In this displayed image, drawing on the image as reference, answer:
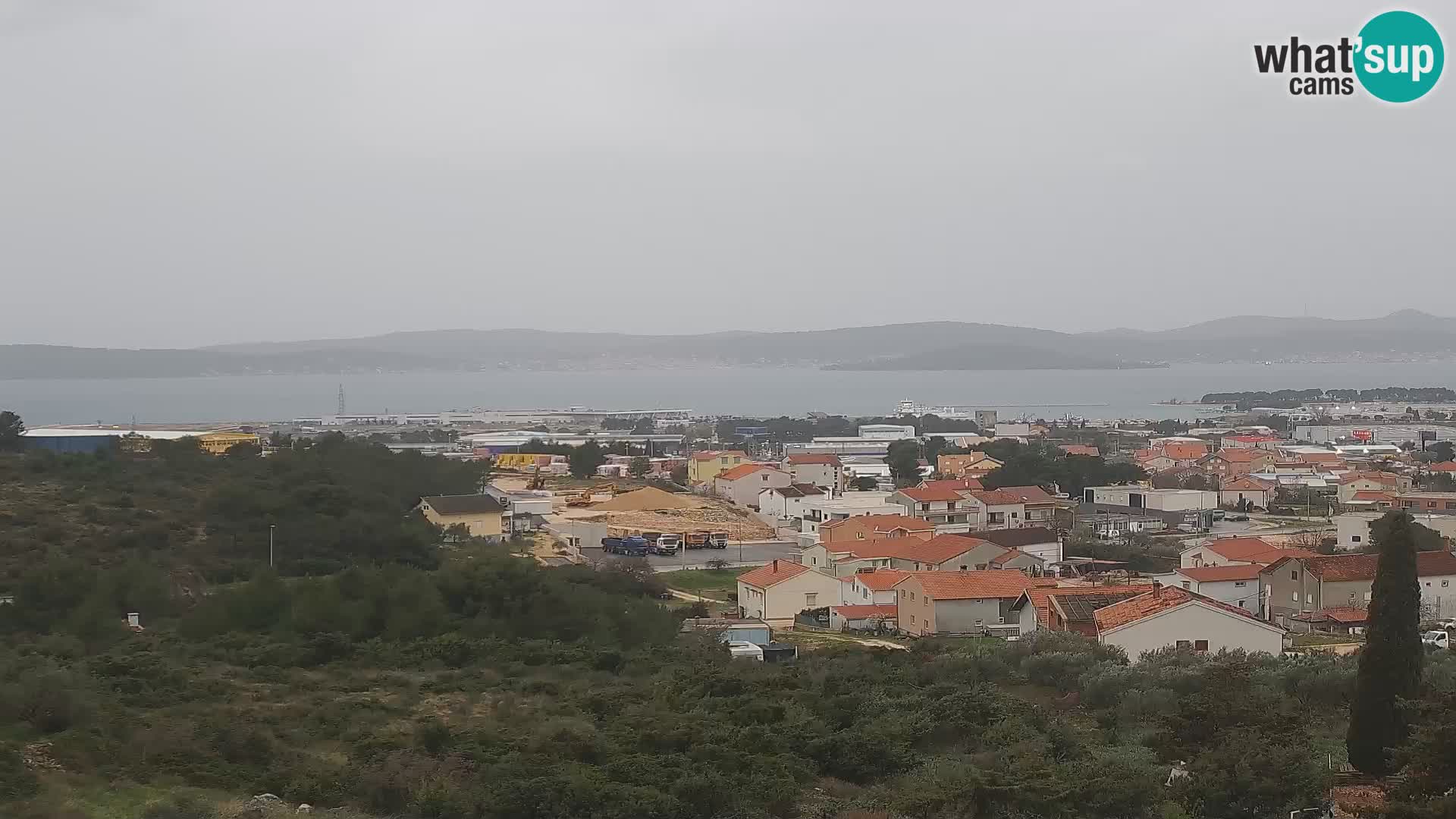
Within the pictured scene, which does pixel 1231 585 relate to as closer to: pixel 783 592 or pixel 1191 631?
pixel 1191 631

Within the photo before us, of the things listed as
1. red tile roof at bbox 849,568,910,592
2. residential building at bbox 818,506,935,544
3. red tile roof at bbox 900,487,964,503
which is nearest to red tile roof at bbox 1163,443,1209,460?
red tile roof at bbox 900,487,964,503

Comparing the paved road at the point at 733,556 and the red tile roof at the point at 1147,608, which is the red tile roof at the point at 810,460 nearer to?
the paved road at the point at 733,556

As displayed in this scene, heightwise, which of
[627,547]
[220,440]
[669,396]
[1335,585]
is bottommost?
[627,547]

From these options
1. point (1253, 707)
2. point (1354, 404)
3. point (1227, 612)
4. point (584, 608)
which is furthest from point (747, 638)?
point (1354, 404)

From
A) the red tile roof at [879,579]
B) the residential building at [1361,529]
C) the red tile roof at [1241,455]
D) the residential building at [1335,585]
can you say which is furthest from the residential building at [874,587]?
the red tile roof at [1241,455]

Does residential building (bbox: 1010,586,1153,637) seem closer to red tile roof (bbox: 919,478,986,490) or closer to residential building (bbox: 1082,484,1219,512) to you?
red tile roof (bbox: 919,478,986,490)

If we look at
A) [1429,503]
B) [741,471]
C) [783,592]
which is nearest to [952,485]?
[741,471]
